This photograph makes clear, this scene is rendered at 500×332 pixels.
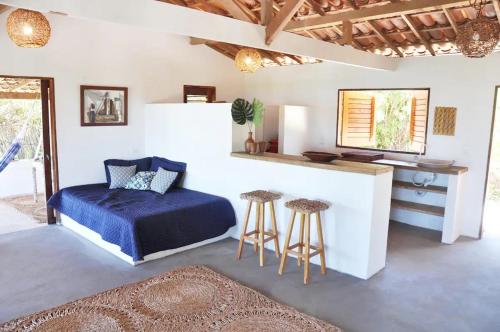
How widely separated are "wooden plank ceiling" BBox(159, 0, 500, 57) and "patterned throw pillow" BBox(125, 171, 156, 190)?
2539 millimetres

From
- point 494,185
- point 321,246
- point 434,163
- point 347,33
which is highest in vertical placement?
point 347,33

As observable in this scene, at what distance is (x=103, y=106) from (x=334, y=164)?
139 inches

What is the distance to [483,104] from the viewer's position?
5113mm

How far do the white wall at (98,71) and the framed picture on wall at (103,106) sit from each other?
0.07 meters

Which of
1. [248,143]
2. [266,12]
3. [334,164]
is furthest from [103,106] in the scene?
[334,164]

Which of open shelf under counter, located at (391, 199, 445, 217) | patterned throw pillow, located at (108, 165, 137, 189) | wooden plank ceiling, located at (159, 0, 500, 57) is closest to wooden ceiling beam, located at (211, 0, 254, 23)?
wooden plank ceiling, located at (159, 0, 500, 57)

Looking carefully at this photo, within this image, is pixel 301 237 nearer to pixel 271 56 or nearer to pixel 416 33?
pixel 416 33

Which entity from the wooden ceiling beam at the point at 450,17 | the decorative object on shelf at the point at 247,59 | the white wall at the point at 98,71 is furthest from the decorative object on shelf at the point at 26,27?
the wooden ceiling beam at the point at 450,17

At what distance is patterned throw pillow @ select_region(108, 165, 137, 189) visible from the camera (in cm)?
561

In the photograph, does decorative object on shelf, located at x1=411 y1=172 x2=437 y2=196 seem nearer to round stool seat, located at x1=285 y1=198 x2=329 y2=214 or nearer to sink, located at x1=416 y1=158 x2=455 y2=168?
sink, located at x1=416 y1=158 x2=455 y2=168

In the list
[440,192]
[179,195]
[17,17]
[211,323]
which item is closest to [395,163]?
[440,192]

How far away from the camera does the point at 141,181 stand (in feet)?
18.2

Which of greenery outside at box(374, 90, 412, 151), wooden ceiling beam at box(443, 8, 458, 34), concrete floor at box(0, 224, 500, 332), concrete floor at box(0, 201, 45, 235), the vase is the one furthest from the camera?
greenery outside at box(374, 90, 412, 151)

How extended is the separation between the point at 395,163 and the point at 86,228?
422cm
